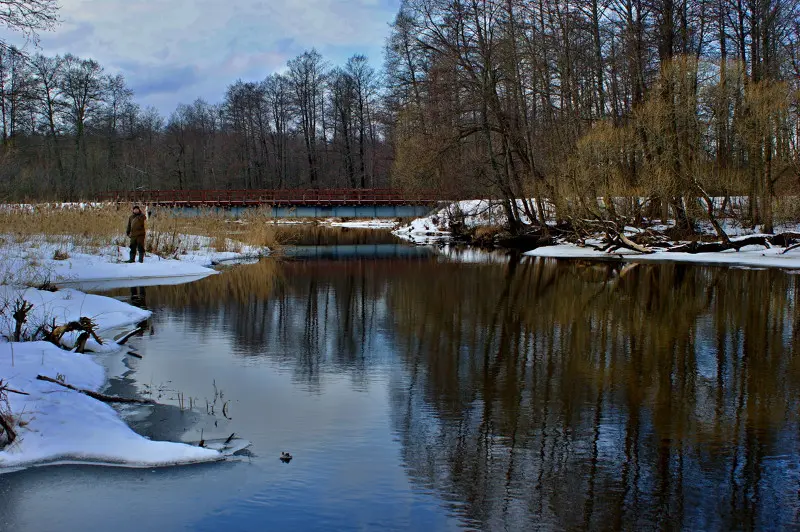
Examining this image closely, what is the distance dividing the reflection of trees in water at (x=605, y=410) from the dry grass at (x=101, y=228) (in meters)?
12.6

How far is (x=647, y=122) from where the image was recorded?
26.7 m

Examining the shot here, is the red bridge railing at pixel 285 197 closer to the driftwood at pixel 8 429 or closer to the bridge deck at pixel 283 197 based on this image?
the bridge deck at pixel 283 197

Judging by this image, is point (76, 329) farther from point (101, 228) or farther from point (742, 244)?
point (742, 244)

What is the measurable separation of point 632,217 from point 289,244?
19981mm

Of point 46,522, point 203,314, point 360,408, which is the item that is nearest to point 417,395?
point 360,408

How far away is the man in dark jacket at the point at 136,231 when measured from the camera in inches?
806


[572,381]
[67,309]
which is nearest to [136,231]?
[67,309]

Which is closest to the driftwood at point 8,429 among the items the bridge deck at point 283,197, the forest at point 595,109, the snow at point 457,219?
the forest at point 595,109

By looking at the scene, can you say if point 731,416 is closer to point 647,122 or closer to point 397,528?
point 397,528

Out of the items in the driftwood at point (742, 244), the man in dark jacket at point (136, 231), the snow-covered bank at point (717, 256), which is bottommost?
the snow-covered bank at point (717, 256)

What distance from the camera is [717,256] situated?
25.6 metres

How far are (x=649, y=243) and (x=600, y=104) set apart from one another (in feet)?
31.9

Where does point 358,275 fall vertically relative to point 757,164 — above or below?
Result: below

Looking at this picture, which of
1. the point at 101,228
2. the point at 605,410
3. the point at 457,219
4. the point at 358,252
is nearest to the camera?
the point at 605,410
